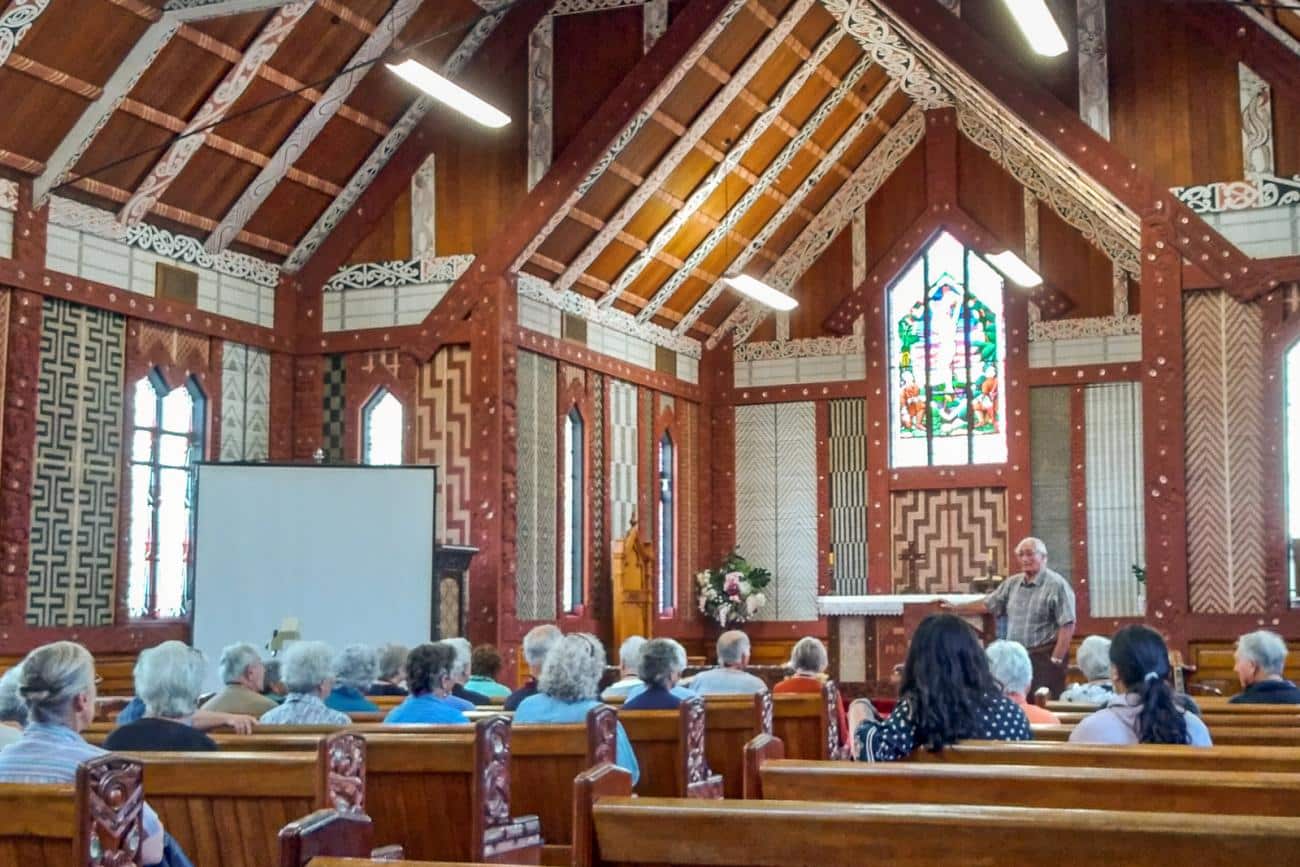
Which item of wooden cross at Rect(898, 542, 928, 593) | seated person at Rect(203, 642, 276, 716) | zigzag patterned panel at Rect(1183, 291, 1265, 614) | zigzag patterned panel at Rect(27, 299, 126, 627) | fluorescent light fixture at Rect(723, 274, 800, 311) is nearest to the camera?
seated person at Rect(203, 642, 276, 716)

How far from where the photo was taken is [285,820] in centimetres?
335

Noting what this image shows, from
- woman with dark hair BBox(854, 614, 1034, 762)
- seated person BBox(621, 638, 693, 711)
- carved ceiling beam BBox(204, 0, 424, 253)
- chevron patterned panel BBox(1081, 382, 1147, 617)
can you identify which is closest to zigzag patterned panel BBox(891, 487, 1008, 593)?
chevron patterned panel BBox(1081, 382, 1147, 617)

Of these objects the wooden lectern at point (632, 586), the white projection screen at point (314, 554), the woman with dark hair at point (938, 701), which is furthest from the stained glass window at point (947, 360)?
A: the woman with dark hair at point (938, 701)

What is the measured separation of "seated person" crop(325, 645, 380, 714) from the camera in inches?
264

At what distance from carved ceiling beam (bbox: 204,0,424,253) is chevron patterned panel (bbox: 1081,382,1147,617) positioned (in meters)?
7.18

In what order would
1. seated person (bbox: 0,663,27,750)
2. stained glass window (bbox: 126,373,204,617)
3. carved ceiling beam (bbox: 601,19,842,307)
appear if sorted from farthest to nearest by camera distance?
carved ceiling beam (bbox: 601,19,842,307)
stained glass window (bbox: 126,373,204,617)
seated person (bbox: 0,663,27,750)

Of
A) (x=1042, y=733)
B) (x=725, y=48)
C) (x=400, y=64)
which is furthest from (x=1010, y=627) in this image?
(x=725, y=48)

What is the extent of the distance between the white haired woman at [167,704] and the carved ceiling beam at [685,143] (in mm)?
9654

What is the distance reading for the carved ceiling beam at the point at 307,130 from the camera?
1208 centimetres

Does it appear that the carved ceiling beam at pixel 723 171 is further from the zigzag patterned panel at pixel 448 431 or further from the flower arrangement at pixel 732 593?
the flower arrangement at pixel 732 593

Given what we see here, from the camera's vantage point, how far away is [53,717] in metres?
3.45

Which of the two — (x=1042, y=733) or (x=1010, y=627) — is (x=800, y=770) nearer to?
(x=1042, y=733)

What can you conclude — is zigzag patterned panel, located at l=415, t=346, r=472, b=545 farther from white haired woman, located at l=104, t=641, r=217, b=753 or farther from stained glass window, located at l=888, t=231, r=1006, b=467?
white haired woman, located at l=104, t=641, r=217, b=753

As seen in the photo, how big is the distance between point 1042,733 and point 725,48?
29.0 feet
